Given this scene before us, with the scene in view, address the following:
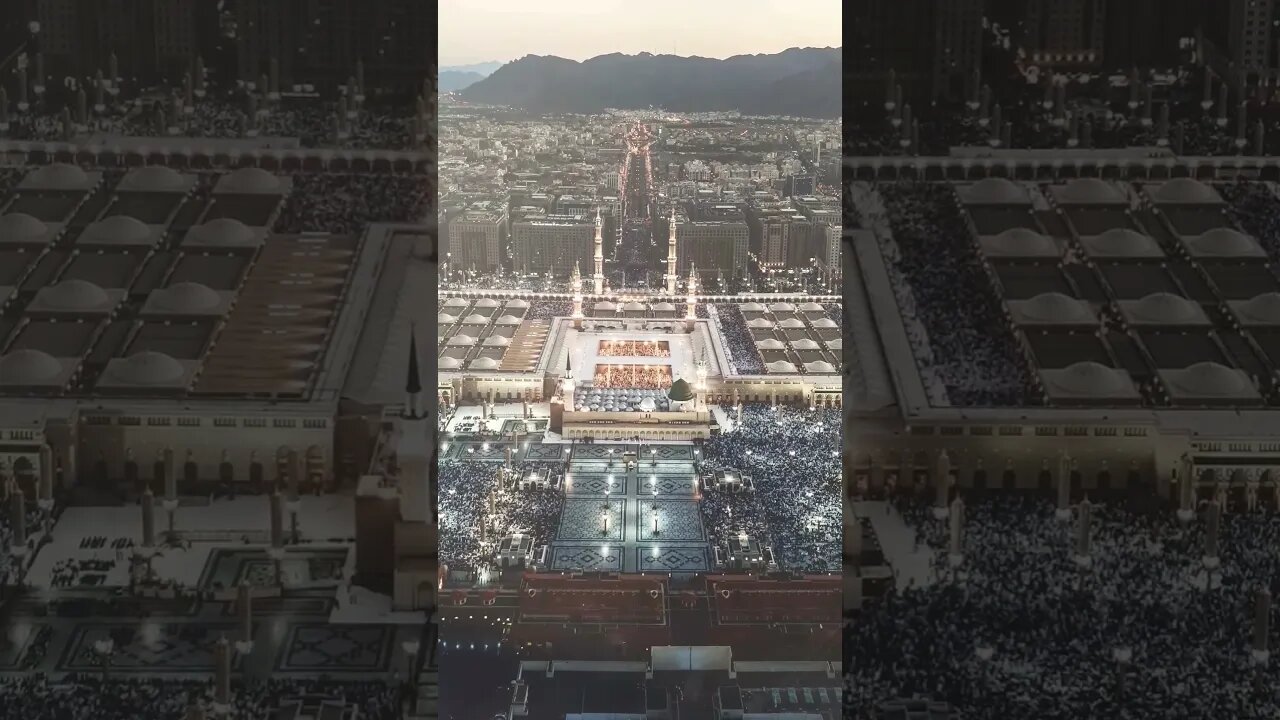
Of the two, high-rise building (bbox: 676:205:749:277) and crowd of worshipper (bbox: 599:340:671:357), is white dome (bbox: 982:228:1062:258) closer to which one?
high-rise building (bbox: 676:205:749:277)

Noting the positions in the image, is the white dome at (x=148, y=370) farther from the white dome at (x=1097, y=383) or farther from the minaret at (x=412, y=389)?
the white dome at (x=1097, y=383)

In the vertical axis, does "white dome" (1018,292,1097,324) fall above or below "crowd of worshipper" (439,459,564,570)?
above

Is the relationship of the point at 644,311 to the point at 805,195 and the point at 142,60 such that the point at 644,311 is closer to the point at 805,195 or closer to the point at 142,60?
the point at 805,195

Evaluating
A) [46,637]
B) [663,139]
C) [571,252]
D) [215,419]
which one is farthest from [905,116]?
[46,637]

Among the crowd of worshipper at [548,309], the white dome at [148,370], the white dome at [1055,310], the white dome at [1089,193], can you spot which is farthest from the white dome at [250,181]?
the white dome at [1089,193]

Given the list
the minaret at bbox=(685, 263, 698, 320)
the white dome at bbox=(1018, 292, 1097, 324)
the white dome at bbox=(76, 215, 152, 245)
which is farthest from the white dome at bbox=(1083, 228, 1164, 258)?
the white dome at bbox=(76, 215, 152, 245)

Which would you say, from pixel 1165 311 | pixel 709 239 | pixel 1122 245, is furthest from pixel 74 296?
pixel 1165 311

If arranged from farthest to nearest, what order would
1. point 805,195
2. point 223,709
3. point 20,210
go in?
point 805,195, point 20,210, point 223,709
